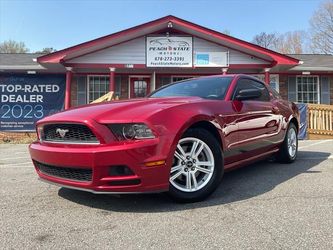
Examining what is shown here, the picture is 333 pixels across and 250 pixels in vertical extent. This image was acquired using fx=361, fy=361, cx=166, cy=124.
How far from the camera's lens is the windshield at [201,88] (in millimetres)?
4699

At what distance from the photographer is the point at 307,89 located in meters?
16.0

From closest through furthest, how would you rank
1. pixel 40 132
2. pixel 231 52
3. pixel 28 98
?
pixel 40 132, pixel 231 52, pixel 28 98

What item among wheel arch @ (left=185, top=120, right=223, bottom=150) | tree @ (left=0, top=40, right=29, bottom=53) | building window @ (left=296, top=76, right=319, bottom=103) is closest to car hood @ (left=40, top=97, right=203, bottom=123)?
wheel arch @ (left=185, top=120, right=223, bottom=150)

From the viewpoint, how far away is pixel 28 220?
3398 millimetres

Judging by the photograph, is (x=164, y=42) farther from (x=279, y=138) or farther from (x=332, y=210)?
(x=332, y=210)

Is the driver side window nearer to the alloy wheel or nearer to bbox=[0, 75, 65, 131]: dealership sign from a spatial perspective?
the alloy wheel

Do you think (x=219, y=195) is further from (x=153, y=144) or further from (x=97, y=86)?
(x=97, y=86)

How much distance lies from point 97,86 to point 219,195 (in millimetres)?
12031

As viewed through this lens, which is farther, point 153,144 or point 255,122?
point 255,122

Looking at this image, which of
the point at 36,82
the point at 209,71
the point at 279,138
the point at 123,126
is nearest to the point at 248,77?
the point at 279,138

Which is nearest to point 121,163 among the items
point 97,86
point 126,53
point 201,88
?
point 201,88

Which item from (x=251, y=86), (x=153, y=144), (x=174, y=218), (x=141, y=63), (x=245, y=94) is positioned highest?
(x=141, y=63)

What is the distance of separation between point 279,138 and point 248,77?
1.17 m

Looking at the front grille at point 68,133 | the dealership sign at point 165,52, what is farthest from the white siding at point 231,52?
the front grille at point 68,133
